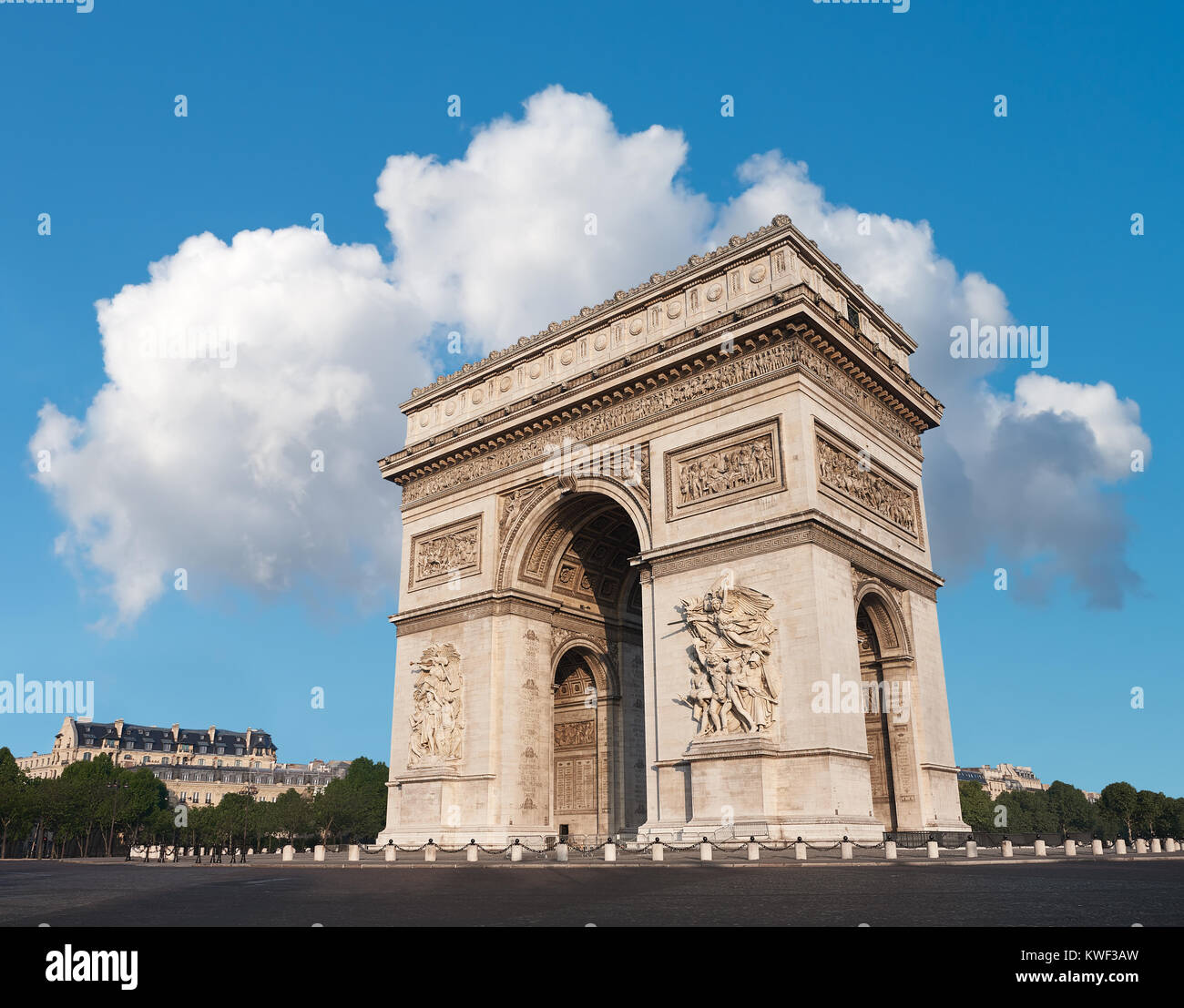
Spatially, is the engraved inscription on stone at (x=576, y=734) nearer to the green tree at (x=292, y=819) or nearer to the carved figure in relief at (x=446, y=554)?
the carved figure in relief at (x=446, y=554)

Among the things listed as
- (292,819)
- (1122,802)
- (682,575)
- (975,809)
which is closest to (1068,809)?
(1122,802)

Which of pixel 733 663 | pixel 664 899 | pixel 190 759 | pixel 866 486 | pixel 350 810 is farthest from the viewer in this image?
pixel 190 759

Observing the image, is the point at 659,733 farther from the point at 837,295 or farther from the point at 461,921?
the point at 461,921

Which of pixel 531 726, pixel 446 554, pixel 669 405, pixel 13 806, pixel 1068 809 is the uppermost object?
pixel 669 405

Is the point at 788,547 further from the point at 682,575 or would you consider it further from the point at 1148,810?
the point at 1148,810

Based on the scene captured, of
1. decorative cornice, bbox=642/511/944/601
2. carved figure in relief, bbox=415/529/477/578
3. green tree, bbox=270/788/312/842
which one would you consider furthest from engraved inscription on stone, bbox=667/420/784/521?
green tree, bbox=270/788/312/842
